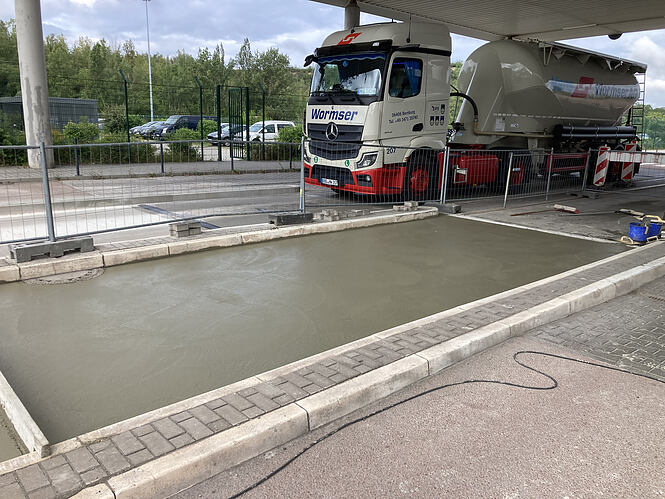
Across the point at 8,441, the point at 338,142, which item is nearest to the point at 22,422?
the point at 8,441

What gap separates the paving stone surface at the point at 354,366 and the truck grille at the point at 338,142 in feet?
18.9

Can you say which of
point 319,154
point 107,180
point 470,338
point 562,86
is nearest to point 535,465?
point 470,338

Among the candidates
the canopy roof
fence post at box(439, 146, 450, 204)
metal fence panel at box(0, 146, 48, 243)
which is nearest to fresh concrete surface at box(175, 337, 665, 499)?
metal fence panel at box(0, 146, 48, 243)

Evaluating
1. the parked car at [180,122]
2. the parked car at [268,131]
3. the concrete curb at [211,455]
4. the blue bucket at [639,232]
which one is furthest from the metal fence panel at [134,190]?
the parked car at [180,122]

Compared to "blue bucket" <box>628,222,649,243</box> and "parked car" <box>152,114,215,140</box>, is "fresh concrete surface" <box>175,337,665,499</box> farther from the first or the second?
"parked car" <box>152,114,215,140</box>

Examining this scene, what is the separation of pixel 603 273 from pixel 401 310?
304 centimetres

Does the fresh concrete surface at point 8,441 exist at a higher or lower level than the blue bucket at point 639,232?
lower

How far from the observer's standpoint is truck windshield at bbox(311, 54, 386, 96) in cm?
1105

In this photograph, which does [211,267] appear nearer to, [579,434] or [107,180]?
[579,434]

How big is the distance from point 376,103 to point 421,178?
2.20m

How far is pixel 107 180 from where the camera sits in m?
14.6

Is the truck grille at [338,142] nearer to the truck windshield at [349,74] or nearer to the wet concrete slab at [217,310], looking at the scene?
the truck windshield at [349,74]

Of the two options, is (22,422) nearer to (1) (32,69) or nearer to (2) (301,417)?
(2) (301,417)

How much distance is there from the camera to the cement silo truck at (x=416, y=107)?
11109 millimetres
